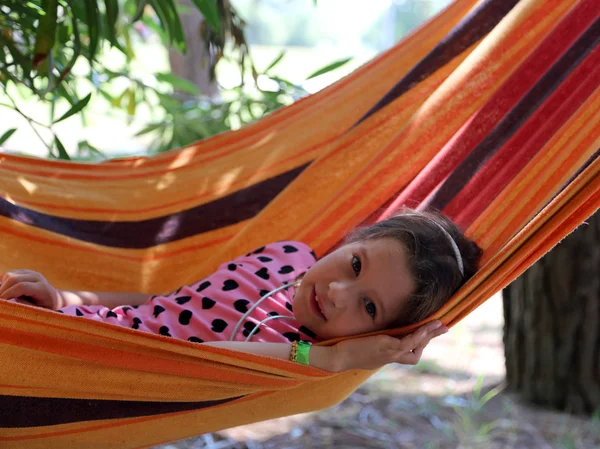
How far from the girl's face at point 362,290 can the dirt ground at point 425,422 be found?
36.9 inches

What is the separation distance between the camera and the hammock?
3.74 ft

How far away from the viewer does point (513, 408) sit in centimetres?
236

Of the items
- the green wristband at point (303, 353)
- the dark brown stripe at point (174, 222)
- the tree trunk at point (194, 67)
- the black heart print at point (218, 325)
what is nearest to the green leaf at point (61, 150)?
the dark brown stripe at point (174, 222)

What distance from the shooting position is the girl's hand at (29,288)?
48.6 inches

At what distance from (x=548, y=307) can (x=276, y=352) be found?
1359mm

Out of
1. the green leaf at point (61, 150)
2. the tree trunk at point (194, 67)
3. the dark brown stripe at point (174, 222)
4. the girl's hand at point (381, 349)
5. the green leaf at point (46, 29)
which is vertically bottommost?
the girl's hand at point (381, 349)

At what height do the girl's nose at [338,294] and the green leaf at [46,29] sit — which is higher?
the green leaf at [46,29]

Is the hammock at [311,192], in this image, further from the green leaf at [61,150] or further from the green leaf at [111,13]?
the green leaf at [111,13]

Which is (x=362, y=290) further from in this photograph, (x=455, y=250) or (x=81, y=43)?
(x=81, y=43)

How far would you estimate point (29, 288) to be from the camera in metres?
1.25

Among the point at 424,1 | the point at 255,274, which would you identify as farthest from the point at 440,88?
the point at 424,1

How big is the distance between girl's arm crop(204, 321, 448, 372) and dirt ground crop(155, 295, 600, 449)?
3.14 feet

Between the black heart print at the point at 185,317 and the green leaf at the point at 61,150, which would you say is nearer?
the black heart print at the point at 185,317

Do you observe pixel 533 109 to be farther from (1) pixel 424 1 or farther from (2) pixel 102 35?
(1) pixel 424 1
